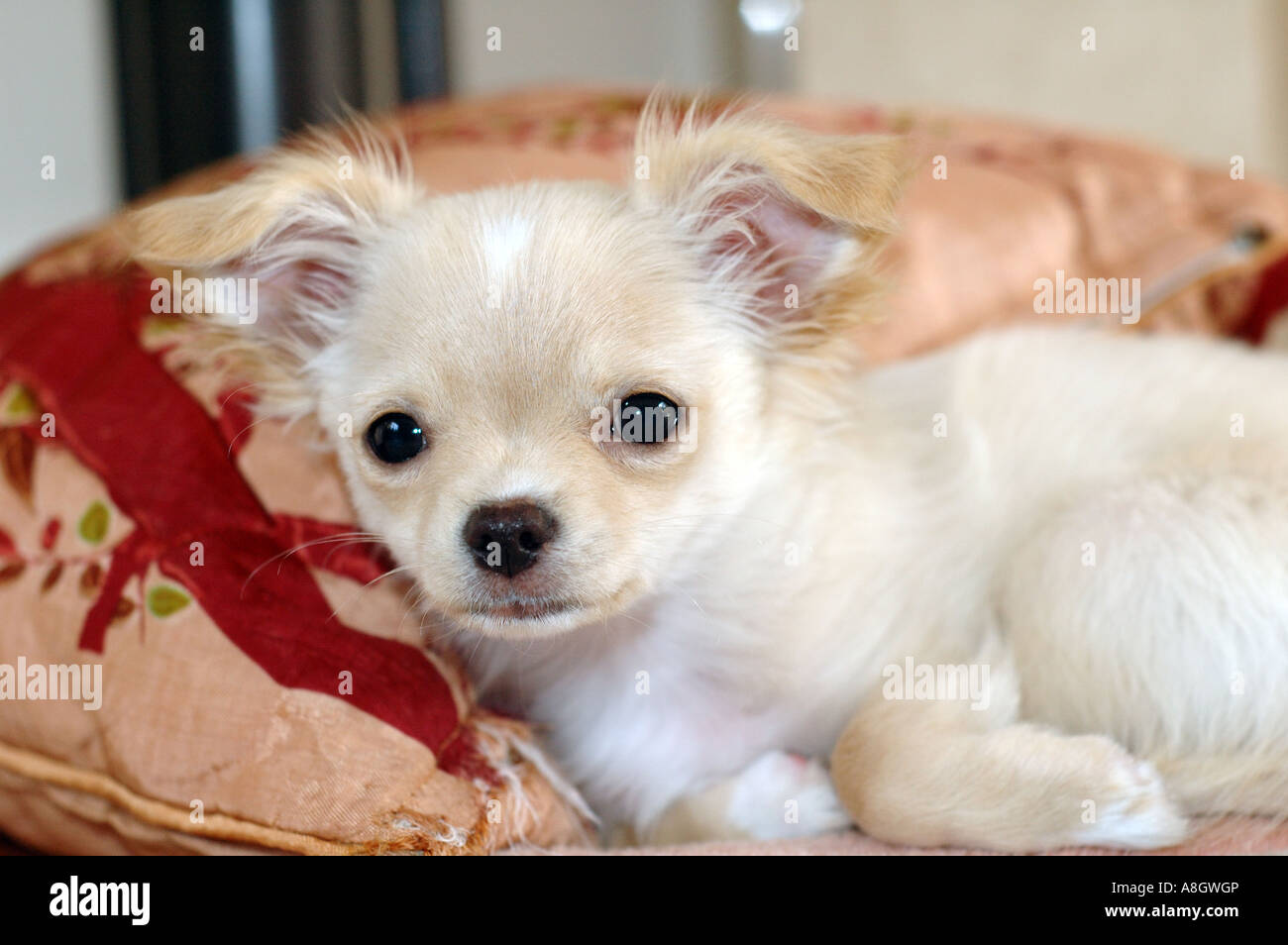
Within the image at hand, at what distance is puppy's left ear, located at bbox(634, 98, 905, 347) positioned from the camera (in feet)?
5.58

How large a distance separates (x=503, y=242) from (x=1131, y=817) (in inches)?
46.6

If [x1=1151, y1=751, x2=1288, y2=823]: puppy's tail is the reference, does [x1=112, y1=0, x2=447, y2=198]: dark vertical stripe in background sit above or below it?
above

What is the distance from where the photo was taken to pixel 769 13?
6.38 meters

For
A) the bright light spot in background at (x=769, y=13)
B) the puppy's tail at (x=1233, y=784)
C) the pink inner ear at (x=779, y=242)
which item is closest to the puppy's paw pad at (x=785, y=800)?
the puppy's tail at (x=1233, y=784)

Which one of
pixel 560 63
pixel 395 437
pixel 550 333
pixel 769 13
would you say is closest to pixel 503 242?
pixel 550 333

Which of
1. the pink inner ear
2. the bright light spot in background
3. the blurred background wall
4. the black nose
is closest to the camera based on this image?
the black nose

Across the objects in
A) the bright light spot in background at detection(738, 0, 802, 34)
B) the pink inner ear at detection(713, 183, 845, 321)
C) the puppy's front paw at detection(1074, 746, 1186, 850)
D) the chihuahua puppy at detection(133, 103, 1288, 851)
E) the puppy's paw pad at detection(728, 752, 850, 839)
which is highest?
the bright light spot in background at detection(738, 0, 802, 34)

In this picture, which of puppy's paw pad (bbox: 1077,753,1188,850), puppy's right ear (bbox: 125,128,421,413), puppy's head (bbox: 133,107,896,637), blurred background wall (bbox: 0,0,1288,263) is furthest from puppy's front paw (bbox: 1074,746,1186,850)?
blurred background wall (bbox: 0,0,1288,263)

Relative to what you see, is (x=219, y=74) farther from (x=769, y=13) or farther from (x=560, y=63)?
(x=769, y=13)

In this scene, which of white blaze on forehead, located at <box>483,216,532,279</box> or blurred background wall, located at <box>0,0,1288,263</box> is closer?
white blaze on forehead, located at <box>483,216,532,279</box>

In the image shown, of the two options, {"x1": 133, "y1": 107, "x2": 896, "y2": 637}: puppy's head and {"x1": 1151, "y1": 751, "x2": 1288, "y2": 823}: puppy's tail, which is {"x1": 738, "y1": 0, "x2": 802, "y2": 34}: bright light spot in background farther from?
{"x1": 1151, "y1": 751, "x2": 1288, "y2": 823}: puppy's tail

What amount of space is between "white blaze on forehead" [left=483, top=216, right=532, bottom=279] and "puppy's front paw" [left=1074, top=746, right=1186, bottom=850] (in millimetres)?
1097

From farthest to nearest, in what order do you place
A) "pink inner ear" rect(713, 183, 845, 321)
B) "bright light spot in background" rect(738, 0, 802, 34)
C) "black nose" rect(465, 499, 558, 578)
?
1. "bright light spot in background" rect(738, 0, 802, 34)
2. "pink inner ear" rect(713, 183, 845, 321)
3. "black nose" rect(465, 499, 558, 578)

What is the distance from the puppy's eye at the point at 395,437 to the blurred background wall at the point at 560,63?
286 cm
